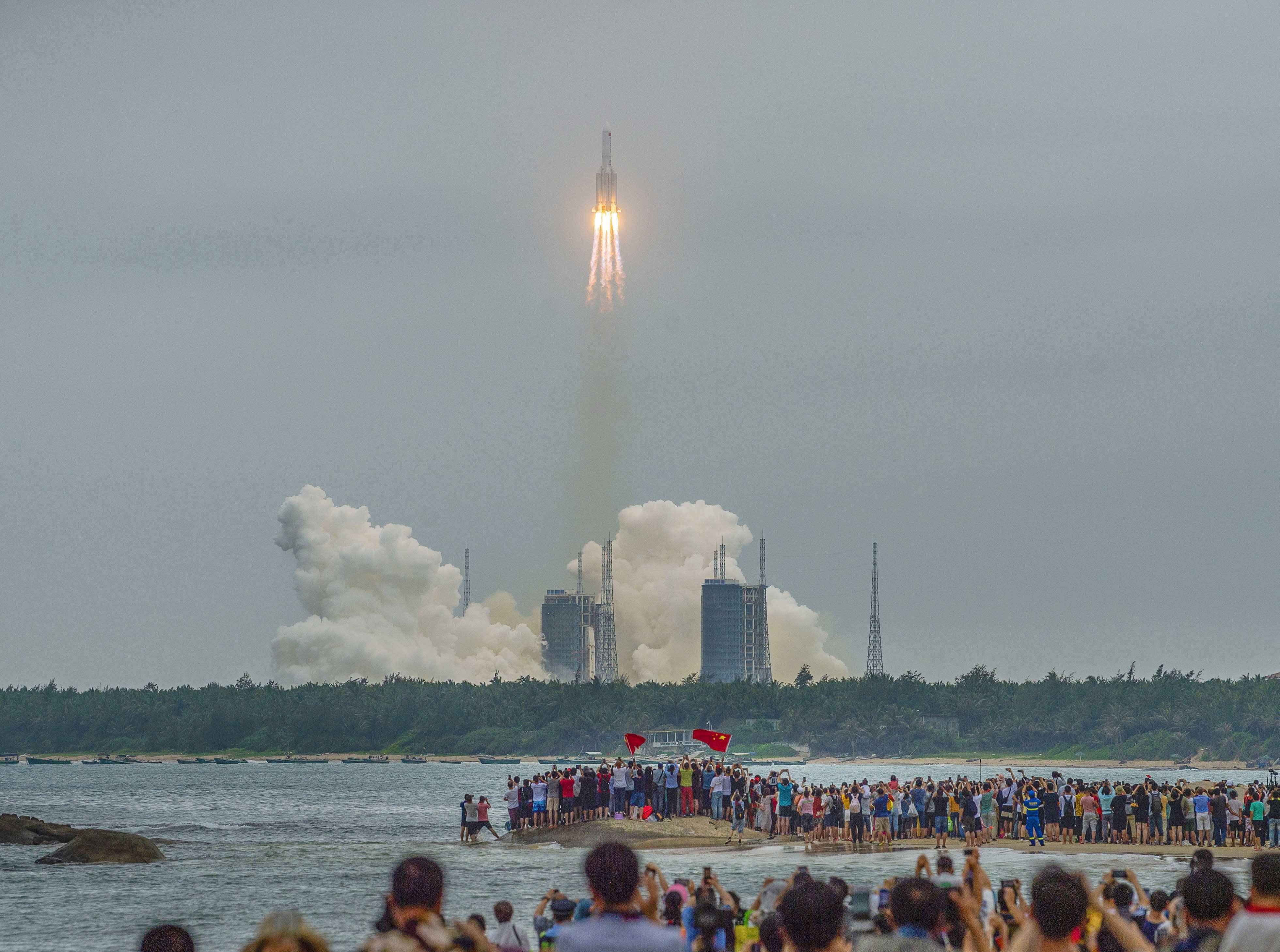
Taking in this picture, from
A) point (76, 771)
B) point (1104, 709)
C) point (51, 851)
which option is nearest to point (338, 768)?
point (76, 771)

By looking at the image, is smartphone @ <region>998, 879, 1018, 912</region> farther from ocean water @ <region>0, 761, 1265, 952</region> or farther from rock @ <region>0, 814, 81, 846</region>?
rock @ <region>0, 814, 81, 846</region>

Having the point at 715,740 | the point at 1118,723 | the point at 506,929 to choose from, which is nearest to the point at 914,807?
the point at 715,740

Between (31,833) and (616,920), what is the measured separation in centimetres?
5965

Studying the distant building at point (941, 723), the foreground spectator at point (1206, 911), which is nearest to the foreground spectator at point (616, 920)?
the foreground spectator at point (1206, 911)

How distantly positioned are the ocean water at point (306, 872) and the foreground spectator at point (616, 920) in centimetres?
2449

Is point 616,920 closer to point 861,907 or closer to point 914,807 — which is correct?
point 861,907

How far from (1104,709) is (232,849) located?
13884cm

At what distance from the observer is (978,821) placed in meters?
44.6

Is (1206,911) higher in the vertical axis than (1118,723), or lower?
lower

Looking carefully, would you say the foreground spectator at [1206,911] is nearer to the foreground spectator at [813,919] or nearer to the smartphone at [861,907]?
the smartphone at [861,907]

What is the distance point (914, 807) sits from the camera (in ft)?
148

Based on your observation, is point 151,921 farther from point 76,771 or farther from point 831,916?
point 76,771

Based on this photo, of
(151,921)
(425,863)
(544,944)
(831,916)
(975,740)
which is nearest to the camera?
(831,916)

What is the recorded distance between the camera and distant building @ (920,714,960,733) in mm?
195875
